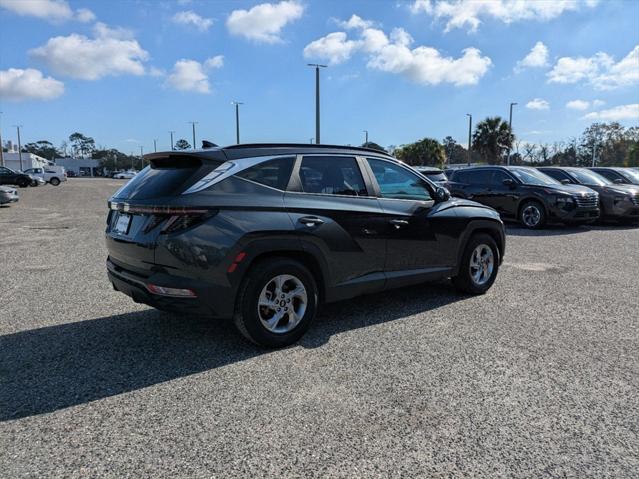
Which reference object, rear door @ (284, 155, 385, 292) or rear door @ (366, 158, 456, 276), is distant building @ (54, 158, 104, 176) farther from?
rear door @ (284, 155, 385, 292)

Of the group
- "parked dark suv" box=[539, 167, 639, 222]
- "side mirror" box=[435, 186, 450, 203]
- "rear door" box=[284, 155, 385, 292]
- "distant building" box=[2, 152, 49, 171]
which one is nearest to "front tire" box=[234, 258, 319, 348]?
"rear door" box=[284, 155, 385, 292]

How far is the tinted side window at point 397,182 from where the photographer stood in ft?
16.2

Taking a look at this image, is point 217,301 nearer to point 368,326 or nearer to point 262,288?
point 262,288

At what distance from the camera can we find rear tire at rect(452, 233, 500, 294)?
5.68m

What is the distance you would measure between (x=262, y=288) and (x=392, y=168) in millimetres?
2151

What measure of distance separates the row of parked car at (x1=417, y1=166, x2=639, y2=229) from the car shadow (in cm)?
865

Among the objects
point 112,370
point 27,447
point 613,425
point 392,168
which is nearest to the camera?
point 27,447

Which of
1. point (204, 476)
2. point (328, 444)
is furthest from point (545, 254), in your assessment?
point (204, 476)

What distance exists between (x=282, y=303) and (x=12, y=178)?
3822 cm

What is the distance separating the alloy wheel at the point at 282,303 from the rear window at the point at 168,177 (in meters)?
1.04

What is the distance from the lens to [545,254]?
28.6 ft

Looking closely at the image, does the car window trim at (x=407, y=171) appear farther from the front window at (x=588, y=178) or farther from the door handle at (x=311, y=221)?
the front window at (x=588, y=178)

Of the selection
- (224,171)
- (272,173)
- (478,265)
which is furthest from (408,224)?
(224,171)

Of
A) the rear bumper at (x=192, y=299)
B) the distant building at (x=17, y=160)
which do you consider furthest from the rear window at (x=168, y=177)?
the distant building at (x=17, y=160)
